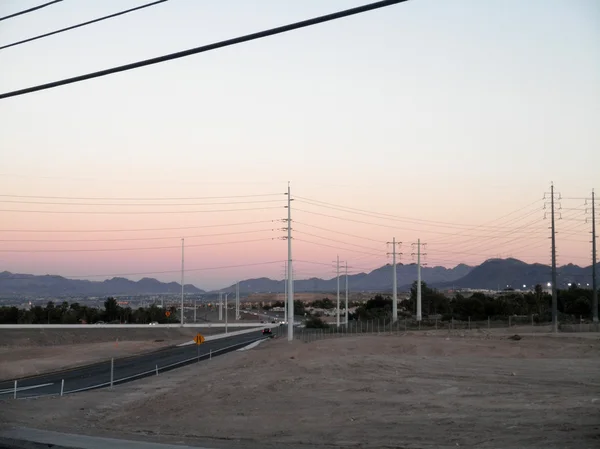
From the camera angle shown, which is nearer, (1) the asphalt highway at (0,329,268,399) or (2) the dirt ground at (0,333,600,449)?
(2) the dirt ground at (0,333,600,449)

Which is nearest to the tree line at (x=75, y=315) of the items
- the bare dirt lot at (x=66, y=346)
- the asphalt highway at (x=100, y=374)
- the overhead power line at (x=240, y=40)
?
the bare dirt lot at (x=66, y=346)

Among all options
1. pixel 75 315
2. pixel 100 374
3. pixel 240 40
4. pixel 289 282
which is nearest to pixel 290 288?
pixel 289 282

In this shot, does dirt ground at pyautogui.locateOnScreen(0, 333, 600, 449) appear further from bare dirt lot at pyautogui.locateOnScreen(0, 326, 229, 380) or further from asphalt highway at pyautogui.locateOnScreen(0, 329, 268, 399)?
bare dirt lot at pyautogui.locateOnScreen(0, 326, 229, 380)

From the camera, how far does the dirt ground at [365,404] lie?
1944 centimetres

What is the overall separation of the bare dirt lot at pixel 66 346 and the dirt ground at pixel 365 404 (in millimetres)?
19775

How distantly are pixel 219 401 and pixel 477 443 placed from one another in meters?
15.2

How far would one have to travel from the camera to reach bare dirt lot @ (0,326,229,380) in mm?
61531

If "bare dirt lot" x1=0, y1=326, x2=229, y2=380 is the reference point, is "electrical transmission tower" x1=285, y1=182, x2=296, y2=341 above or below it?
above

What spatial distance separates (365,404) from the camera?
26.6 m

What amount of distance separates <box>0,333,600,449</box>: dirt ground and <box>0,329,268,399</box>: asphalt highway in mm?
4317

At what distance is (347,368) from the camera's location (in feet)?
124

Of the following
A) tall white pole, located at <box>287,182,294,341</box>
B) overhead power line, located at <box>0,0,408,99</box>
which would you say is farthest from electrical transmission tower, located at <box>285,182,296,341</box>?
overhead power line, located at <box>0,0,408,99</box>

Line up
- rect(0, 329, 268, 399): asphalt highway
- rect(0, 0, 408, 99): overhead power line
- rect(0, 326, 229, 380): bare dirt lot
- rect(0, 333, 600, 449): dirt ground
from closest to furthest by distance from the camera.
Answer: rect(0, 0, 408, 99): overhead power line → rect(0, 333, 600, 449): dirt ground → rect(0, 329, 268, 399): asphalt highway → rect(0, 326, 229, 380): bare dirt lot

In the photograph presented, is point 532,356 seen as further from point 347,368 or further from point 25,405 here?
point 25,405
